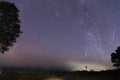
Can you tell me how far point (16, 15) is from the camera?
2083 inches

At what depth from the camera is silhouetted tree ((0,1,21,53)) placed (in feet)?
170

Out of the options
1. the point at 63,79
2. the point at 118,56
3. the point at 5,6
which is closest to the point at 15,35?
the point at 5,6

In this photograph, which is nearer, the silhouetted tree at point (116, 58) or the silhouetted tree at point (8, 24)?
the silhouetted tree at point (8, 24)

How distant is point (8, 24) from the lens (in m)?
52.2

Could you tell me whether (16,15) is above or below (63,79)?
above

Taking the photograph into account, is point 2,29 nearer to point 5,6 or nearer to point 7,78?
point 5,6

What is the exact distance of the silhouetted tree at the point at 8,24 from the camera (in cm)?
5184

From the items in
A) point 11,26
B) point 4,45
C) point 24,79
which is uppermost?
point 11,26

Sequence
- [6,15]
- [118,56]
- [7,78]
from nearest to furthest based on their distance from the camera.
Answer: [7,78], [6,15], [118,56]

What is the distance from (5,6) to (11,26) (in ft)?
12.9

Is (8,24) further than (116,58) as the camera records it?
No

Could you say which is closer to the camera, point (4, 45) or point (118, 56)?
point (4, 45)

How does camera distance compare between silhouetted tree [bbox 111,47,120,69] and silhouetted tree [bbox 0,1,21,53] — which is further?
silhouetted tree [bbox 111,47,120,69]

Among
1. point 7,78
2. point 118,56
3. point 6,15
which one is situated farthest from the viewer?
point 118,56
